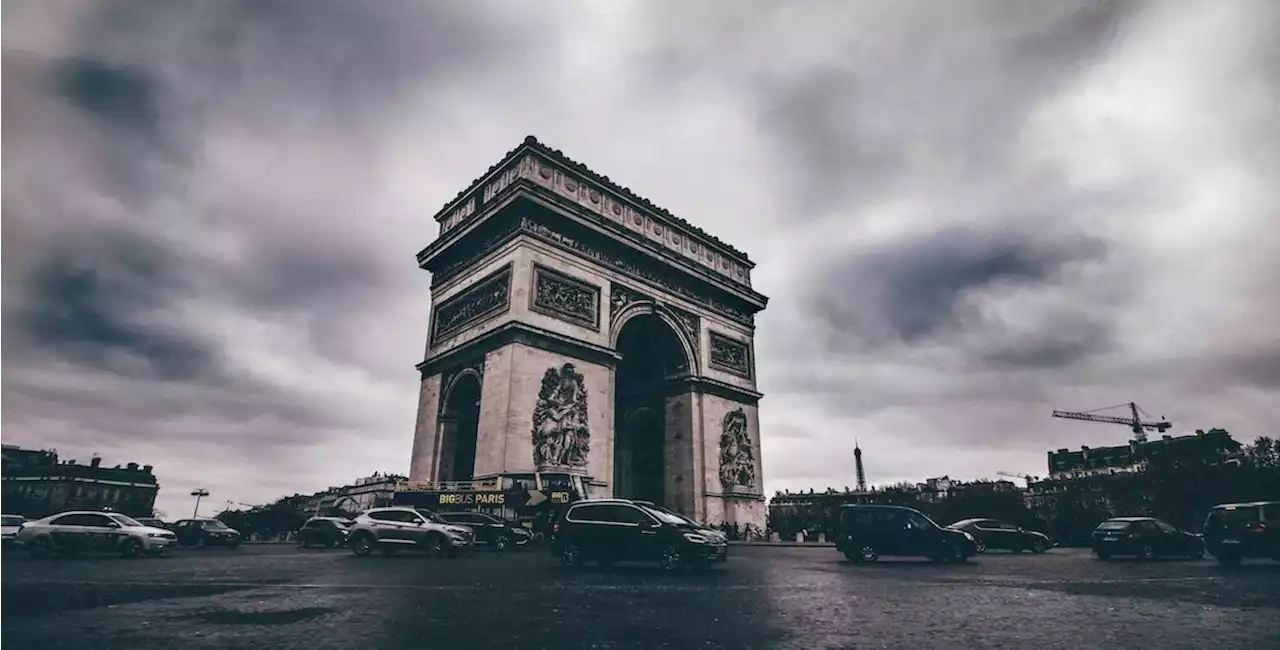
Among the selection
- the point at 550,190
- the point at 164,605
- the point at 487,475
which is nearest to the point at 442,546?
the point at 487,475

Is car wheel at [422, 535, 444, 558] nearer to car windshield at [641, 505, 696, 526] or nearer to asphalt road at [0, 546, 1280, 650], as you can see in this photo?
asphalt road at [0, 546, 1280, 650]

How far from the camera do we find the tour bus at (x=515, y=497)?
19531mm

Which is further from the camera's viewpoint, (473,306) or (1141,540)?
(473,306)

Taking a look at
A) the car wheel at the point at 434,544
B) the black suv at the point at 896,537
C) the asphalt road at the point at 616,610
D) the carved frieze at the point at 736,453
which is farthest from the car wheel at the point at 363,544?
the carved frieze at the point at 736,453

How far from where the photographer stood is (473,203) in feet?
98.4

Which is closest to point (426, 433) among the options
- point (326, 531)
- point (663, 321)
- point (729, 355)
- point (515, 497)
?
point (326, 531)

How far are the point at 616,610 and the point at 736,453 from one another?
2542 centimetres

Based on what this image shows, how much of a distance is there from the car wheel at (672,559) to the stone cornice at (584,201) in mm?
17810

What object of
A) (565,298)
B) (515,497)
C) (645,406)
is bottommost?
(515,497)

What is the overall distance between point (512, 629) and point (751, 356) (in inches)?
1202

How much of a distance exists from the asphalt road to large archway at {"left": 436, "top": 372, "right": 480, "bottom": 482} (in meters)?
15.9

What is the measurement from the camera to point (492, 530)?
1852 centimetres

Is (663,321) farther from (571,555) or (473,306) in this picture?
(571,555)

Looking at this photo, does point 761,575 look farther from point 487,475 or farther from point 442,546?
point 487,475
